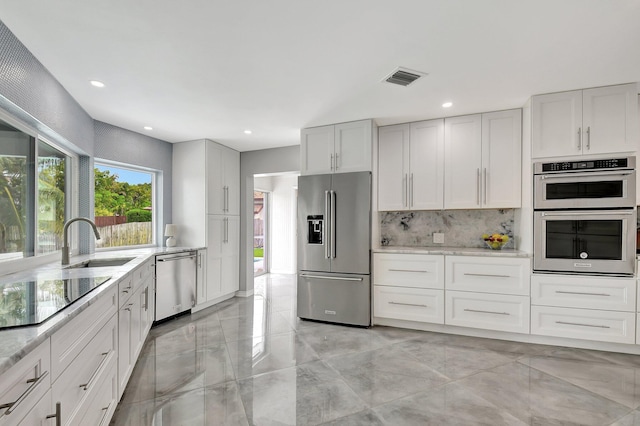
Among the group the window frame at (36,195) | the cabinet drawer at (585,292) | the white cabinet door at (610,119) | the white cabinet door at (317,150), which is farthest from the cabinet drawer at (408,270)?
the window frame at (36,195)

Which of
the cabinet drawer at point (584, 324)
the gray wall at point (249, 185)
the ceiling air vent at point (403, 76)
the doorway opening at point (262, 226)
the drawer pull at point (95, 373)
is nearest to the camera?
the drawer pull at point (95, 373)

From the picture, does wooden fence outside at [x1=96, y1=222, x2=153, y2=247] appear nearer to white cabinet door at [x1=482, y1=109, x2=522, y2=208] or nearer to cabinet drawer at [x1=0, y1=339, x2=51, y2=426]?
cabinet drawer at [x1=0, y1=339, x2=51, y2=426]

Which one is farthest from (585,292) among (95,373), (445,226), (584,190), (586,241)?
(95,373)

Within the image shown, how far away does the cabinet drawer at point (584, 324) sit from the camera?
8.98 ft

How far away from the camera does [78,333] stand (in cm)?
134

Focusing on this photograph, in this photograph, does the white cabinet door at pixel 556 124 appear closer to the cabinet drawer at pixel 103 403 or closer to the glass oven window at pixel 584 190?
the glass oven window at pixel 584 190

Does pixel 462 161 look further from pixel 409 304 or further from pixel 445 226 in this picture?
A: pixel 409 304

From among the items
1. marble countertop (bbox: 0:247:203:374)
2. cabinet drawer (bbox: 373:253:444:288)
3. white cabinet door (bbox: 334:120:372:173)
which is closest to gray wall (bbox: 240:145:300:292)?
white cabinet door (bbox: 334:120:372:173)

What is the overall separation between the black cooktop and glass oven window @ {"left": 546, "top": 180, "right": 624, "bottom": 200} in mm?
3802

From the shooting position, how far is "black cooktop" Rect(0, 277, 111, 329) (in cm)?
111

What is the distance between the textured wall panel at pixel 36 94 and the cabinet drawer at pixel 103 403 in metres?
1.83

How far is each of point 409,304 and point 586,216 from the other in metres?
1.90

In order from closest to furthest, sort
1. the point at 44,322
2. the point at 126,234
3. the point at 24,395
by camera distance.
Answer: the point at 24,395
the point at 44,322
the point at 126,234

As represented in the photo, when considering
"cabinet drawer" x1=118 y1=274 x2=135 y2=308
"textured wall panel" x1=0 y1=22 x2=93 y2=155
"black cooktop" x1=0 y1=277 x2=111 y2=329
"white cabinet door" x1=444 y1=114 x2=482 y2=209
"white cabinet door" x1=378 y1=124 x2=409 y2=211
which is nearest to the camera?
"black cooktop" x1=0 y1=277 x2=111 y2=329
